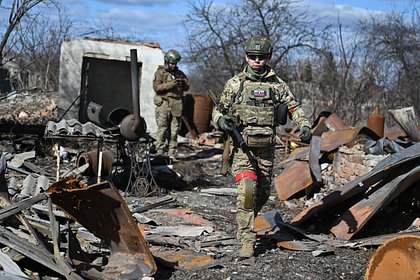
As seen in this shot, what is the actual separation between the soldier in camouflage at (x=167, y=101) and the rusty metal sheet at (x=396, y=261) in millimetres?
8668

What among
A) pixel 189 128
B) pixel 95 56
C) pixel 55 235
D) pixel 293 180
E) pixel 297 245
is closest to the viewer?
pixel 55 235

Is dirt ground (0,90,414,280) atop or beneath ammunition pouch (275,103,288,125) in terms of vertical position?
beneath

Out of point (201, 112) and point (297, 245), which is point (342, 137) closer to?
point (297, 245)

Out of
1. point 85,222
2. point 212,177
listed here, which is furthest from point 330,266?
point 212,177

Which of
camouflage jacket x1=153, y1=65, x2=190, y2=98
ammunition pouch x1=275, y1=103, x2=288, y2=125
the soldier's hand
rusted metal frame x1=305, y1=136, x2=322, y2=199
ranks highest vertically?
camouflage jacket x1=153, y1=65, x2=190, y2=98

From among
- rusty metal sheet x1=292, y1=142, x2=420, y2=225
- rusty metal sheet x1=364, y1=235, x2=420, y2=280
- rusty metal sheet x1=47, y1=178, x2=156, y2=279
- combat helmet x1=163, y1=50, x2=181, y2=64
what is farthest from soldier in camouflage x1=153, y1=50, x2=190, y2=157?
rusty metal sheet x1=364, y1=235, x2=420, y2=280

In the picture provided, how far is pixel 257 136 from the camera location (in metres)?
6.27

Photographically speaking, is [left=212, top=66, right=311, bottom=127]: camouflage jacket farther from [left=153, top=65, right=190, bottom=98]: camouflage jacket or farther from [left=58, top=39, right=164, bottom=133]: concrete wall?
[left=58, top=39, right=164, bottom=133]: concrete wall

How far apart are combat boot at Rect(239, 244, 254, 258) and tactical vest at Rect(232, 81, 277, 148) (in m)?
0.92

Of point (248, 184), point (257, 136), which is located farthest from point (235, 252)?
point (257, 136)

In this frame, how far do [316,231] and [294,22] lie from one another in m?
12.9

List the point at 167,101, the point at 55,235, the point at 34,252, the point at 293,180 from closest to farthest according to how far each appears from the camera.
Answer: the point at 55,235, the point at 34,252, the point at 293,180, the point at 167,101

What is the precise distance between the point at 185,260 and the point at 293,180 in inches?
176

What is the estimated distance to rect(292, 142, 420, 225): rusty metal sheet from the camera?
→ 6828 mm
